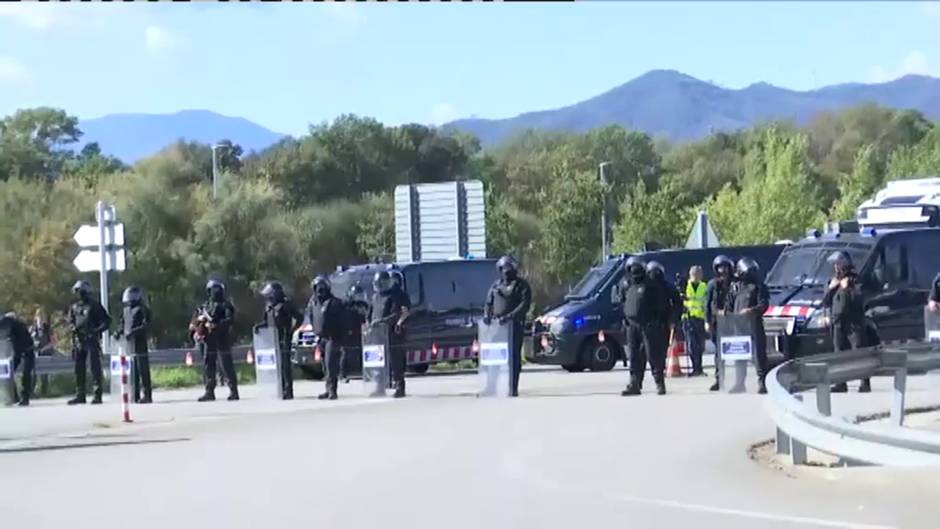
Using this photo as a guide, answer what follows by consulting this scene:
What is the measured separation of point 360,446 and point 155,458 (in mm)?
2042

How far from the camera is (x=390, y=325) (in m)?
23.8

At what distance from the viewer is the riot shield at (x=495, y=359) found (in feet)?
73.6

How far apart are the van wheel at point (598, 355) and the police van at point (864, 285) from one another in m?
4.17

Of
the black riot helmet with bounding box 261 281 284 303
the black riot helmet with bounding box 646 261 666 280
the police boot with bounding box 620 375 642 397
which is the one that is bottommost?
the police boot with bounding box 620 375 642 397

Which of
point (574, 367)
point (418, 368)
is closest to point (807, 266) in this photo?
point (574, 367)

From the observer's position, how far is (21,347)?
26812 millimetres

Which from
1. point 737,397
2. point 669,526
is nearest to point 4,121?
point 737,397

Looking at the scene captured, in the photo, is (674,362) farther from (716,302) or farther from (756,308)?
(756,308)

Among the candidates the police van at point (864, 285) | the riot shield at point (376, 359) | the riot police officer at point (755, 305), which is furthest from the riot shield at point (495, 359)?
the police van at point (864, 285)

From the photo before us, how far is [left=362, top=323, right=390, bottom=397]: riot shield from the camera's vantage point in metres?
23.9

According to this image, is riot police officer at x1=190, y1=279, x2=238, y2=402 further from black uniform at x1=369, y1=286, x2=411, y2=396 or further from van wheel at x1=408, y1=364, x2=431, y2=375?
van wheel at x1=408, y1=364, x2=431, y2=375

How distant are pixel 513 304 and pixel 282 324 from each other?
4.08 m

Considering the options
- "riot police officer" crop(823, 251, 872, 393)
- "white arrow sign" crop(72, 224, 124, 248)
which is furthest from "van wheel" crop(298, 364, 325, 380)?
"riot police officer" crop(823, 251, 872, 393)

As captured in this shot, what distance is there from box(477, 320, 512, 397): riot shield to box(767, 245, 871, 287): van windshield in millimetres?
4293
